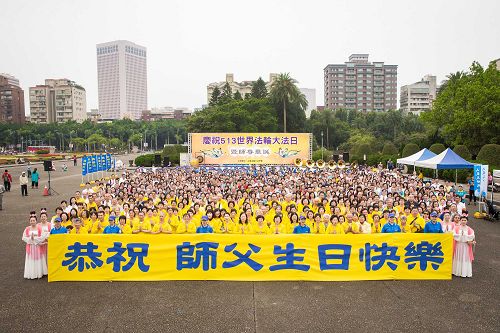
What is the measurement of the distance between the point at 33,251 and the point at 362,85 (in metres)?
134

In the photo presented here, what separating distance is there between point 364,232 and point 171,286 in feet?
15.4

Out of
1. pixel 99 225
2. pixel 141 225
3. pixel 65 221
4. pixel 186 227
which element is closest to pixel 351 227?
pixel 186 227

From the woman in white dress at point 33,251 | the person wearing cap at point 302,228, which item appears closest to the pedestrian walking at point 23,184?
the woman in white dress at point 33,251

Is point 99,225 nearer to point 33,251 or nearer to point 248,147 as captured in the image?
point 33,251

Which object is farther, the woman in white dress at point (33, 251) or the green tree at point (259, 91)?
the green tree at point (259, 91)

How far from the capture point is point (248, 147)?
3500 cm

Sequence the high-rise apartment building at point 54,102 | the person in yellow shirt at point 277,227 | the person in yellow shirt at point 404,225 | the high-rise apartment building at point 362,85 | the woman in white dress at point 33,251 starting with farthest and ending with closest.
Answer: the high-rise apartment building at point 54,102 → the high-rise apartment building at point 362,85 → the person in yellow shirt at point 277,227 → the person in yellow shirt at point 404,225 → the woman in white dress at point 33,251

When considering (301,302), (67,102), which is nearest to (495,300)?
(301,302)

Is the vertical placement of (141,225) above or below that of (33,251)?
above

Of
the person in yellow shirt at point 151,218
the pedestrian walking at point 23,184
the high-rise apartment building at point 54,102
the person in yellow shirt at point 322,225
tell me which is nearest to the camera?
the person in yellow shirt at point 322,225

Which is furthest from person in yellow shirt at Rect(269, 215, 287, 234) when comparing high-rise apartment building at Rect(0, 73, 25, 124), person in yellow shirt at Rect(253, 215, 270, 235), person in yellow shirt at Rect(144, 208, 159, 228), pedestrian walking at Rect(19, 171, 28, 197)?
high-rise apartment building at Rect(0, 73, 25, 124)

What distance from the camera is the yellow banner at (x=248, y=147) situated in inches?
1375

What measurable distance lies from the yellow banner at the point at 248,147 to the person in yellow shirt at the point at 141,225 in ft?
84.7

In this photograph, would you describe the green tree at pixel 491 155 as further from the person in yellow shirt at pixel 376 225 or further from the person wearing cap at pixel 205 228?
the person wearing cap at pixel 205 228
